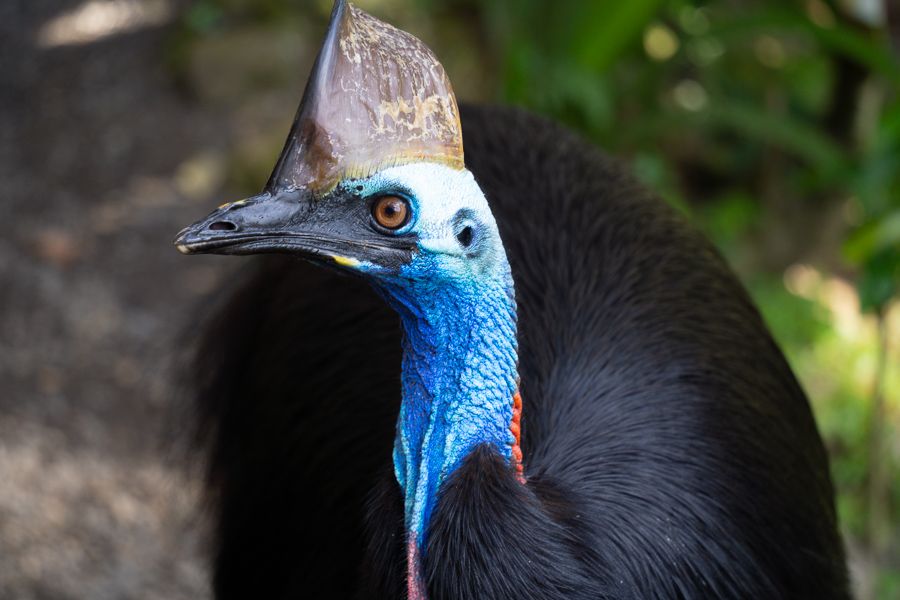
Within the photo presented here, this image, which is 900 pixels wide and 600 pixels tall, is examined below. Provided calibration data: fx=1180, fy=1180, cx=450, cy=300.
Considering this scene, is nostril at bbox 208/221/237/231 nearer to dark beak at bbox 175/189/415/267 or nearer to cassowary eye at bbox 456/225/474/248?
dark beak at bbox 175/189/415/267

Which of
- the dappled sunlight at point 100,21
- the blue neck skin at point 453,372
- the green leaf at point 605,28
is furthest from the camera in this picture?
the dappled sunlight at point 100,21

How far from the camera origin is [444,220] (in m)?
1.37

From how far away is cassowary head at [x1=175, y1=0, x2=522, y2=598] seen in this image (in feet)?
4.36

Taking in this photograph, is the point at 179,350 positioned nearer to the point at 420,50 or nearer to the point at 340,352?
the point at 340,352

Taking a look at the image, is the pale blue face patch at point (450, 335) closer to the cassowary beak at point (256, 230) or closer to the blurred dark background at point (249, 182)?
the cassowary beak at point (256, 230)

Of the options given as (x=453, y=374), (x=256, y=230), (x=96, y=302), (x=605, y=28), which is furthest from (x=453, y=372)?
(x=96, y=302)

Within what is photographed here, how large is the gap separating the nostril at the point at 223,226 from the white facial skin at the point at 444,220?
14cm

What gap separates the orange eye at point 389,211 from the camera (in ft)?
4.46

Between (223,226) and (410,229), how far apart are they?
8.4 inches

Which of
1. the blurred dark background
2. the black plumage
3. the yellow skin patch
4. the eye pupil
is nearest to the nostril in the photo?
the yellow skin patch

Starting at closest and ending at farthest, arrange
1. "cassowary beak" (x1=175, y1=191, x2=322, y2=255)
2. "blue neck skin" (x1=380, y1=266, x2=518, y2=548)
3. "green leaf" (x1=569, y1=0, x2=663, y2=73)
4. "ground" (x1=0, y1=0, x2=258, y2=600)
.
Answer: "cassowary beak" (x1=175, y1=191, x2=322, y2=255) < "blue neck skin" (x1=380, y1=266, x2=518, y2=548) < "ground" (x1=0, y1=0, x2=258, y2=600) < "green leaf" (x1=569, y1=0, x2=663, y2=73)

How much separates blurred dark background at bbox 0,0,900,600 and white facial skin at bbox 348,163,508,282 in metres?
1.38

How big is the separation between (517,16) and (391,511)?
2932mm

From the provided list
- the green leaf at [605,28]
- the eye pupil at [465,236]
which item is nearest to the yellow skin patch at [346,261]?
the eye pupil at [465,236]
